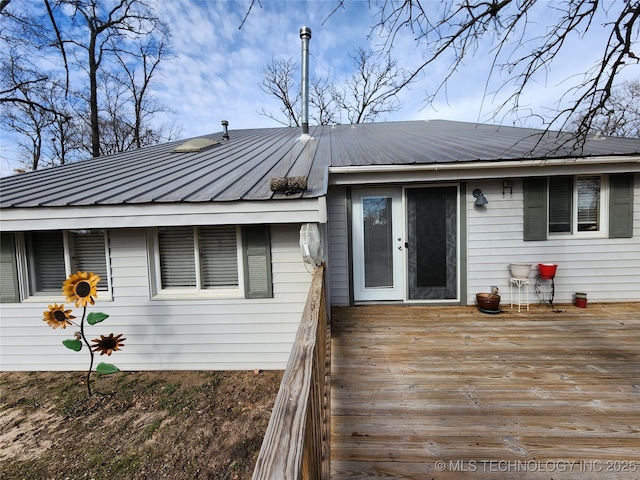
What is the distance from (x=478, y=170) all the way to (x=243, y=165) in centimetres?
383

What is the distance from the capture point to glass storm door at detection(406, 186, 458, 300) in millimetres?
4496

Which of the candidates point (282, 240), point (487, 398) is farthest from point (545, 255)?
point (282, 240)

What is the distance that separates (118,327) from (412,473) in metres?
4.27

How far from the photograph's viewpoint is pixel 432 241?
14.9 feet

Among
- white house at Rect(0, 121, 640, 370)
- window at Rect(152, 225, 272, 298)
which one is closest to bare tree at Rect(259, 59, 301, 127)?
white house at Rect(0, 121, 640, 370)

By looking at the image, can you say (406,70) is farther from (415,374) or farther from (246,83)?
(246,83)

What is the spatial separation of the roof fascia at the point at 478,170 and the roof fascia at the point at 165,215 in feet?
4.07

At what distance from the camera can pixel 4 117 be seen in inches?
447

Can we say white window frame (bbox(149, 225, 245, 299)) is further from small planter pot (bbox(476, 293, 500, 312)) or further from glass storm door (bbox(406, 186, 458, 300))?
small planter pot (bbox(476, 293, 500, 312))

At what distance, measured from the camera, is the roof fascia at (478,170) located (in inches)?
158

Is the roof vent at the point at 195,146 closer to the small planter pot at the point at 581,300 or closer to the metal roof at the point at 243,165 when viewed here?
the metal roof at the point at 243,165

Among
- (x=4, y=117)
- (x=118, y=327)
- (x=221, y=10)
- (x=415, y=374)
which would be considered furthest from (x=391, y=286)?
(x=4, y=117)

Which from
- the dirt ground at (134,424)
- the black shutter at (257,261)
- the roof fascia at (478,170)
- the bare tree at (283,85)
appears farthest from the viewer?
the bare tree at (283,85)

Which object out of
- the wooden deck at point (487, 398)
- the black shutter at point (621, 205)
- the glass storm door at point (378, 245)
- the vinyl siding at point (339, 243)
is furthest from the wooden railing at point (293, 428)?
the black shutter at point (621, 205)
